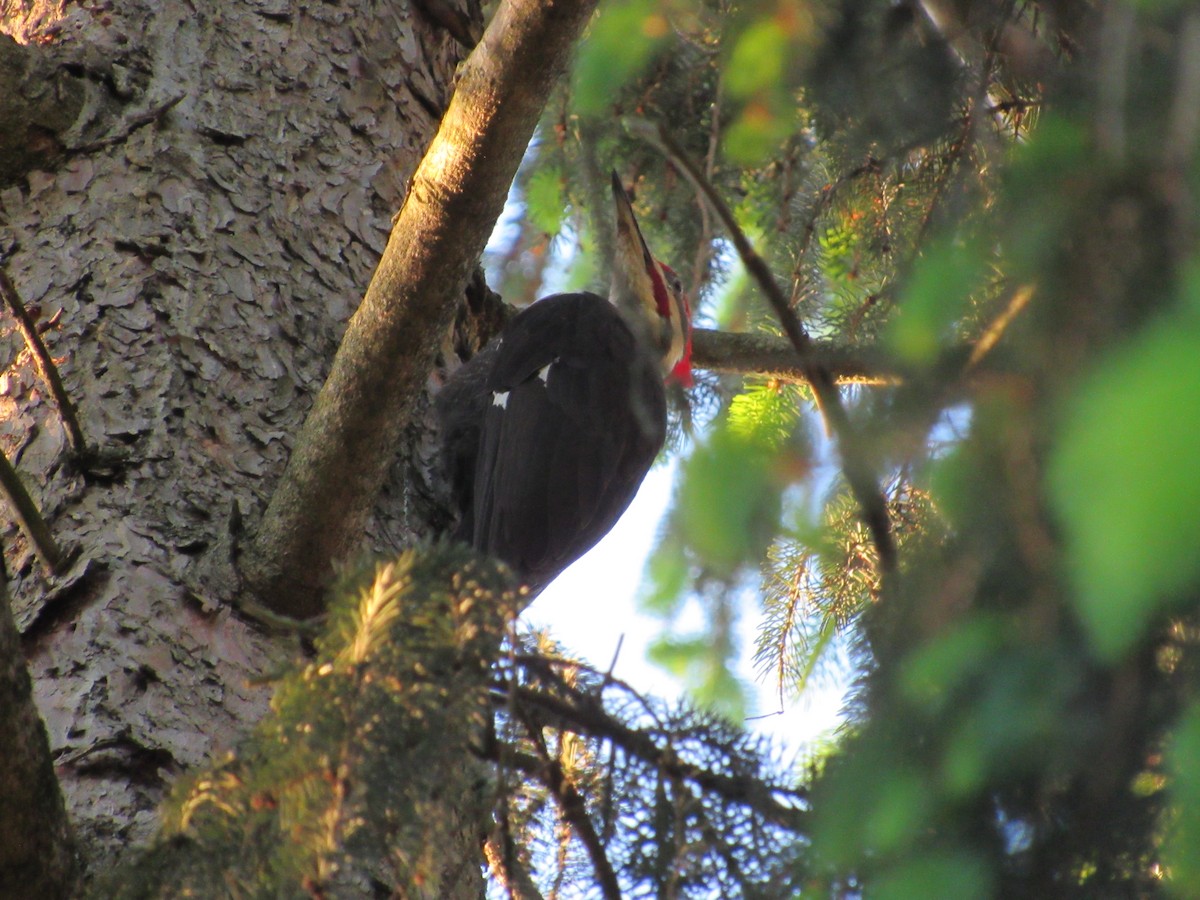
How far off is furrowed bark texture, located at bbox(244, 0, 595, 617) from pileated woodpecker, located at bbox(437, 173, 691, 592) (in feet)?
2.26

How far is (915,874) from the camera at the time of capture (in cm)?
80

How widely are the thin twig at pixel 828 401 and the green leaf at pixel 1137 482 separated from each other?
0.34 m

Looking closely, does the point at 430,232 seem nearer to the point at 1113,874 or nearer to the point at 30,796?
the point at 30,796

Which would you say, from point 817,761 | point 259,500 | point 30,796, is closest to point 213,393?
point 259,500

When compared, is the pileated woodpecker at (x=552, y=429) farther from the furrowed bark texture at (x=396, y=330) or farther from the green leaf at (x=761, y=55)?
the green leaf at (x=761, y=55)

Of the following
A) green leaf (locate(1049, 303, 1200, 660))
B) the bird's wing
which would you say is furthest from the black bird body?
green leaf (locate(1049, 303, 1200, 660))

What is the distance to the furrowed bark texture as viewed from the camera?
1.69m

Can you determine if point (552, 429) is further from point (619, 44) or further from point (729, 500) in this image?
point (729, 500)

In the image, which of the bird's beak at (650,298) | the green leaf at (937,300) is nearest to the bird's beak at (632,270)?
the bird's beak at (650,298)

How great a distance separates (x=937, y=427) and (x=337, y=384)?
109 cm

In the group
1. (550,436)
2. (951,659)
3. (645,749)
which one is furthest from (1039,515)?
(550,436)

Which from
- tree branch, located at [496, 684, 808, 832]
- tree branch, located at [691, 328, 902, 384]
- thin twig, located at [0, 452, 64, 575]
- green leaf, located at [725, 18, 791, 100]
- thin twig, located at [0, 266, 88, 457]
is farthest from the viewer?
tree branch, located at [691, 328, 902, 384]

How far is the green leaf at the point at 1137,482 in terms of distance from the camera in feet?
1.70

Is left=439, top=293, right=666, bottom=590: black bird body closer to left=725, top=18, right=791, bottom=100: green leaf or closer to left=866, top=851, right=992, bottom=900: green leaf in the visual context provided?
left=725, top=18, right=791, bottom=100: green leaf
